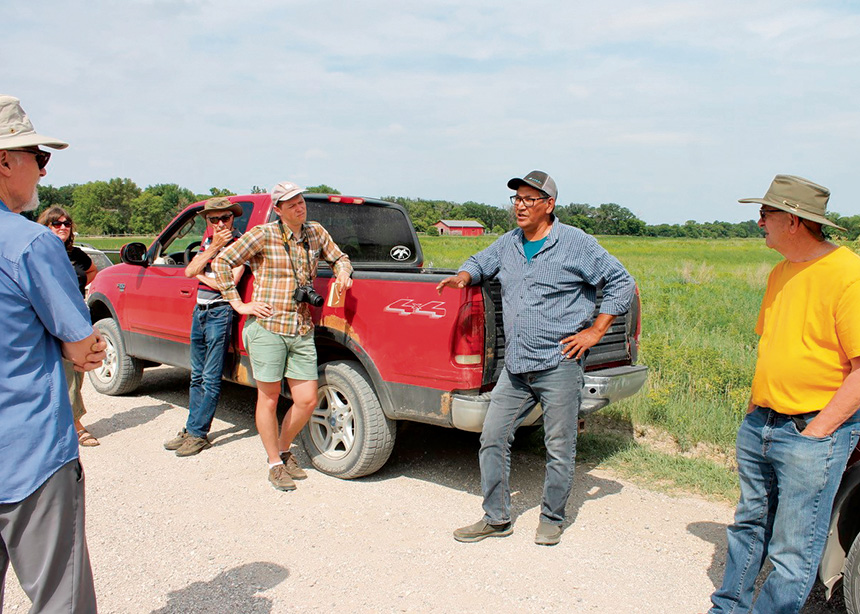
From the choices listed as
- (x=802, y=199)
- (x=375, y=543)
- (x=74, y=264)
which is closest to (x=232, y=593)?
(x=375, y=543)

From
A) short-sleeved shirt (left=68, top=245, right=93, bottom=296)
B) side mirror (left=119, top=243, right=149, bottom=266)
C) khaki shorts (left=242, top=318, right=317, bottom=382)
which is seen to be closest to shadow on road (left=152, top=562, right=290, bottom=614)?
khaki shorts (left=242, top=318, right=317, bottom=382)

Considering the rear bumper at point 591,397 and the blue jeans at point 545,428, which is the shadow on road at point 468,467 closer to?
the blue jeans at point 545,428

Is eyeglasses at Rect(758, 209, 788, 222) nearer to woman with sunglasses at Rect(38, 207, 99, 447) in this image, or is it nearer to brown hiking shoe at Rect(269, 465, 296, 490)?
brown hiking shoe at Rect(269, 465, 296, 490)

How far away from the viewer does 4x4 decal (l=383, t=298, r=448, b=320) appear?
416 cm

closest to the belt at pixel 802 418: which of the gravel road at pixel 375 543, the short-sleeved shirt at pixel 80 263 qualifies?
the gravel road at pixel 375 543

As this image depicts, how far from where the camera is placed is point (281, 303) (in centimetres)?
464

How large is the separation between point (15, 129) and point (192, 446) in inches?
147

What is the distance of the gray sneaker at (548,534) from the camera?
12.9 feet

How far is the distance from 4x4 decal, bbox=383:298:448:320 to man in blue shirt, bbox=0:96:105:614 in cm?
224

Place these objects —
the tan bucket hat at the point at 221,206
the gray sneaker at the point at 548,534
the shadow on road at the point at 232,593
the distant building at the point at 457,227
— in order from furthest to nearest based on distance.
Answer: the distant building at the point at 457,227 → the tan bucket hat at the point at 221,206 → the gray sneaker at the point at 548,534 → the shadow on road at the point at 232,593

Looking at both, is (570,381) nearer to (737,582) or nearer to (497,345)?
(497,345)

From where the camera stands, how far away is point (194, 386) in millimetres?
5504

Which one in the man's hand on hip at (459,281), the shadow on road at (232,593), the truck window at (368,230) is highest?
the truck window at (368,230)

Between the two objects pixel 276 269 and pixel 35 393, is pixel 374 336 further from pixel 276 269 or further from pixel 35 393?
pixel 35 393
